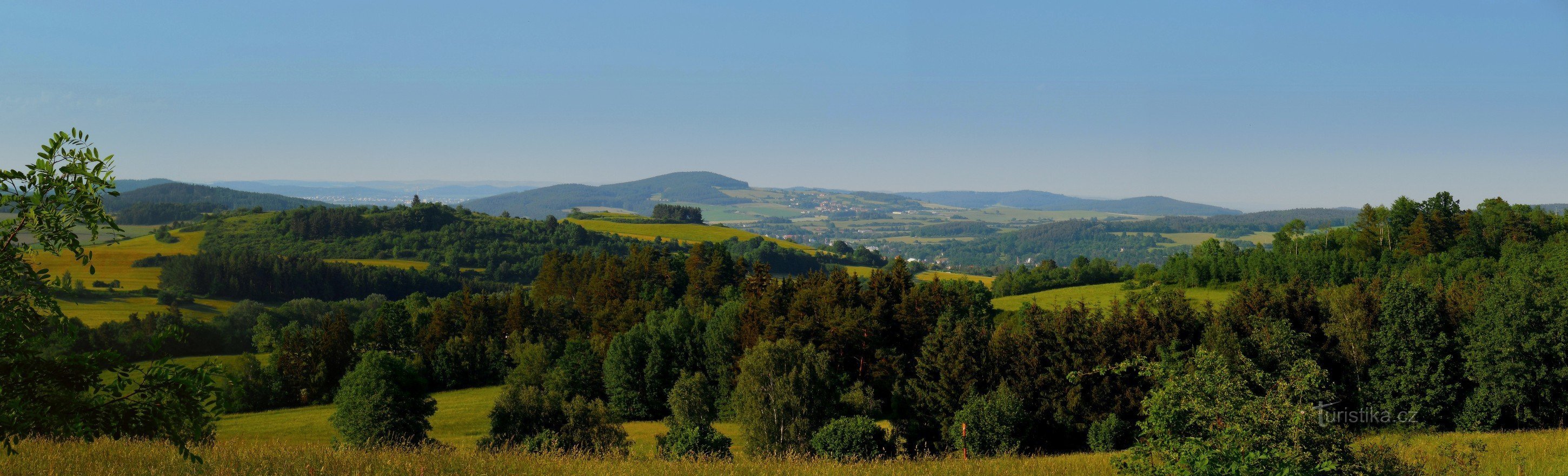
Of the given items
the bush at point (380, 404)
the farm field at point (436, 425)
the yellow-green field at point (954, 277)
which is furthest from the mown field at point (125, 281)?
the yellow-green field at point (954, 277)

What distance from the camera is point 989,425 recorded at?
34969 mm

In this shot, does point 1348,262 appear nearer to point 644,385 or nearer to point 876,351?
point 876,351

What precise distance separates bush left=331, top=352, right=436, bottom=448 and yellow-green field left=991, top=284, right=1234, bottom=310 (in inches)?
1980

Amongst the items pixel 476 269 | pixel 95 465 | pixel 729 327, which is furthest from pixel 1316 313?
pixel 476 269

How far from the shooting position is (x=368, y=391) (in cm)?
3619

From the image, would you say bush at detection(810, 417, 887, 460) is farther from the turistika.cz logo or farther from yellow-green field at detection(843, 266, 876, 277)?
yellow-green field at detection(843, 266, 876, 277)

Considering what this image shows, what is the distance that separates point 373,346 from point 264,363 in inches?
427

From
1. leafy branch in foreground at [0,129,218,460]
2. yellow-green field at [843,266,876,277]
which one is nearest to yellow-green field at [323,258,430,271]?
yellow-green field at [843,266,876,277]

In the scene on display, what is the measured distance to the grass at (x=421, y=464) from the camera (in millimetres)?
8828

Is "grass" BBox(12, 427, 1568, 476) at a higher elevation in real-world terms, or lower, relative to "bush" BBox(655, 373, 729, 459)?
higher

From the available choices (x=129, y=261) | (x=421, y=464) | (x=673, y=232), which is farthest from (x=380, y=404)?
(x=673, y=232)

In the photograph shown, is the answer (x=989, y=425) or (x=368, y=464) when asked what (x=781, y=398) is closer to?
(x=989, y=425)

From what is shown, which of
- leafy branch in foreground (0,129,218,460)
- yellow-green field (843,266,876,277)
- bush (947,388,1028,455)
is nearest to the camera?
leafy branch in foreground (0,129,218,460)

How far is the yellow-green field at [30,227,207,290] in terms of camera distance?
10600 centimetres
